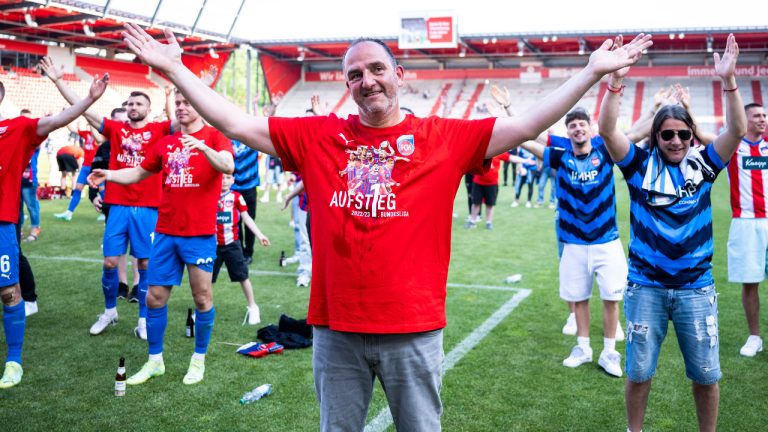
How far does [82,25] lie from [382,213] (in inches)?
1489

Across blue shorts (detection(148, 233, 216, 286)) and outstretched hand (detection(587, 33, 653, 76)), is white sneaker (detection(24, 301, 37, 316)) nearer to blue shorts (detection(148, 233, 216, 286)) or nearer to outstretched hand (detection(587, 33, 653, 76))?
blue shorts (detection(148, 233, 216, 286))

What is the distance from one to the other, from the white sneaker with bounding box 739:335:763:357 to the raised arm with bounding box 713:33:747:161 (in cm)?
307

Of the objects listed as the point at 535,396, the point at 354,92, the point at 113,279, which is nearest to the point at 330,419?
the point at 354,92

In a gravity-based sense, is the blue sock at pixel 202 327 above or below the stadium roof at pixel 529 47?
below

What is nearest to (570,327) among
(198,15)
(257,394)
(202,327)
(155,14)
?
(257,394)

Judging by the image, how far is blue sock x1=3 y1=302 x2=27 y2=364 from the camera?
5316 millimetres

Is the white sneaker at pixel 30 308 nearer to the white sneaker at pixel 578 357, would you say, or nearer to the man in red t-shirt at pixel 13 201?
→ the man in red t-shirt at pixel 13 201

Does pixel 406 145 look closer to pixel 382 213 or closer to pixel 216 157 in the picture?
pixel 382 213

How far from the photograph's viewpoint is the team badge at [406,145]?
8.80 feet

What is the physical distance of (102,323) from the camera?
675cm

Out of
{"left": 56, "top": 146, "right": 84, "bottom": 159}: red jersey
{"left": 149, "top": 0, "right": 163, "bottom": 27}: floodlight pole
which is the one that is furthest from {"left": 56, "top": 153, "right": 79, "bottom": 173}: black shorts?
{"left": 149, "top": 0, "right": 163, "bottom": 27}: floodlight pole

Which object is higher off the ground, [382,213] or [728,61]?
[728,61]

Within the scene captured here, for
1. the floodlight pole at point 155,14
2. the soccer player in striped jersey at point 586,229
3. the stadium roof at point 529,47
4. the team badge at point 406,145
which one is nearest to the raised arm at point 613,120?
the team badge at point 406,145

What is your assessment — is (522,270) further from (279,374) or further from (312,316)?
(312,316)
